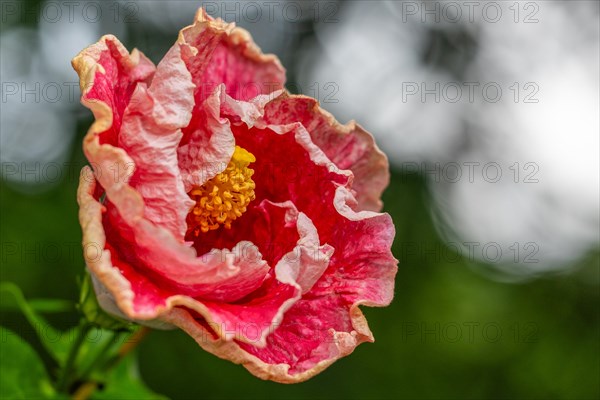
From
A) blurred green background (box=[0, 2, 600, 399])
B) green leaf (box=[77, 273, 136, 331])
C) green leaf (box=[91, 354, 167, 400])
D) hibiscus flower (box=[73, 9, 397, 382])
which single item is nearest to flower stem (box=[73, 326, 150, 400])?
green leaf (box=[91, 354, 167, 400])

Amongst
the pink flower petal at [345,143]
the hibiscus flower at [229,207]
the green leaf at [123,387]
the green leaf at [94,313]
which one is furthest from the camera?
the green leaf at [123,387]

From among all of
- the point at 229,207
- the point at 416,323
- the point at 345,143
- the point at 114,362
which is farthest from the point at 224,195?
the point at 416,323

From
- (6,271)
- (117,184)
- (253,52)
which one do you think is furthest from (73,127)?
(117,184)

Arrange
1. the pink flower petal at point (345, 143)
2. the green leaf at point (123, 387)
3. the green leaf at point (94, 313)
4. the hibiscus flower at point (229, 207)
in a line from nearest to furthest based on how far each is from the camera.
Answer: the hibiscus flower at point (229, 207), the green leaf at point (94, 313), the pink flower petal at point (345, 143), the green leaf at point (123, 387)

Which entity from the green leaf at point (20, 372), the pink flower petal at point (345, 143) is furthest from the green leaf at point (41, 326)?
the pink flower petal at point (345, 143)

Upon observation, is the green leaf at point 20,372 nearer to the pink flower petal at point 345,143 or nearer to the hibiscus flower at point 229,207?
the hibiscus flower at point 229,207

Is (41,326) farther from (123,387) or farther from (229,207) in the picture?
(229,207)

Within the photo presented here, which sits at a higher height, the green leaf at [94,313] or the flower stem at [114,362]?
the green leaf at [94,313]
